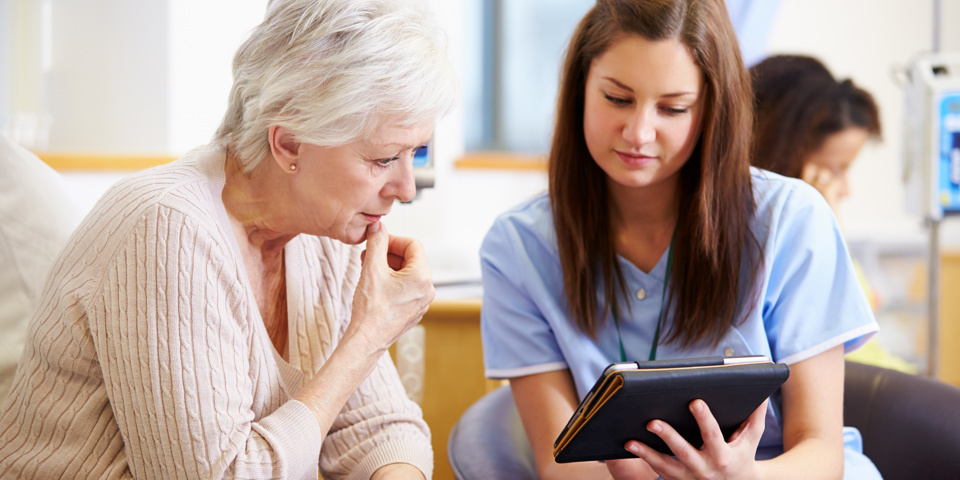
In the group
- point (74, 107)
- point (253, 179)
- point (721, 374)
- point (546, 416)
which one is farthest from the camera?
point (74, 107)

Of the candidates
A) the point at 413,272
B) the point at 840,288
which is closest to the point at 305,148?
the point at 413,272

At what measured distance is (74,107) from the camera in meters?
2.81

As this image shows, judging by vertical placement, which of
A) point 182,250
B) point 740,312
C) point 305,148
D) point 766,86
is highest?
point 766,86

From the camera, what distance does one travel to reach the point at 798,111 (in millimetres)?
1983

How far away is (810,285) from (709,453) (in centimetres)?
35

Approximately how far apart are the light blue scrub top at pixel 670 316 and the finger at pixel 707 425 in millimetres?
274

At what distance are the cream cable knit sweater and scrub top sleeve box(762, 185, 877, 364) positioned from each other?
2.32 feet

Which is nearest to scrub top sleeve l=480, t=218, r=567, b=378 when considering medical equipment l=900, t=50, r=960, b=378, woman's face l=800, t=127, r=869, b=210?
woman's face l=800, t=127, r=869, b=210

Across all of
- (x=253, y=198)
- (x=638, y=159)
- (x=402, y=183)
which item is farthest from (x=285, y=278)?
(x=638, y=159)

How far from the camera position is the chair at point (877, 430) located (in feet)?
4.28

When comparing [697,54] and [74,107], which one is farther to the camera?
[74,107]

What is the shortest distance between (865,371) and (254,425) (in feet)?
3.69

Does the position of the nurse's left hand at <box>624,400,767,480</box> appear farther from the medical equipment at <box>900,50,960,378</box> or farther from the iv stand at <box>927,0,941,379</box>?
the iv stand at <box>927,0,941,379</box>

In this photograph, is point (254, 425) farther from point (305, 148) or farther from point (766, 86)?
point (766, 86)
